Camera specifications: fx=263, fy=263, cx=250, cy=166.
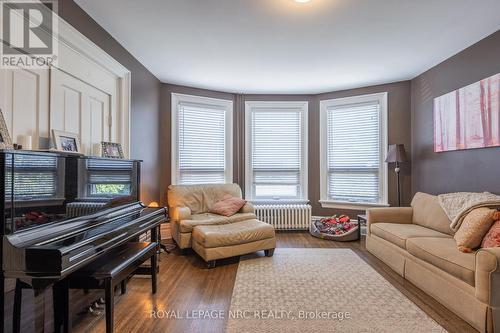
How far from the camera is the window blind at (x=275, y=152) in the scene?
493 centimetres

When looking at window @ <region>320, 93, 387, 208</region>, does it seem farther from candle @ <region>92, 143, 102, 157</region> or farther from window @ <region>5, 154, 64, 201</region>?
window @ <region>5, 154, 64, 201</region>

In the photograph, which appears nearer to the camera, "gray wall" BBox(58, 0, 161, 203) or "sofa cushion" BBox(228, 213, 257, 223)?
"gray wall" BBox(58, 0, 161, 203)

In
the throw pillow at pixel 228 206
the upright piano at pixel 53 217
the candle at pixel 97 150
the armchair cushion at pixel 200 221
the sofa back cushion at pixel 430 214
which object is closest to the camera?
the upright piano at pixel 53 217

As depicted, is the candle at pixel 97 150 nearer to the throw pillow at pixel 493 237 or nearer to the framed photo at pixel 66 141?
the framed photo at pixel 66 141

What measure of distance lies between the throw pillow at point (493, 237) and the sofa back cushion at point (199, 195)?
306 cm

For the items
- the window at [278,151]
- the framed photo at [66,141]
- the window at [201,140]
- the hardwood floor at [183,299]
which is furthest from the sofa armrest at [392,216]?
the framed photo at [66,141]

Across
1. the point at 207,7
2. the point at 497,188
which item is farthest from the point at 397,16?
the point at 497,188

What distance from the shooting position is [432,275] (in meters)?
2.38

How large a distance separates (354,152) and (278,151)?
4.40 ft

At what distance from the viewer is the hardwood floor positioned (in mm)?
1973

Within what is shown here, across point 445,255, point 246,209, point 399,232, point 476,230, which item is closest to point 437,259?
point 445,255

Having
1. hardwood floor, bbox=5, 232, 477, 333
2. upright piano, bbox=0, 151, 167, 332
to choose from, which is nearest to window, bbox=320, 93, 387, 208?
hardwood floor, bbox=5, 232, 477, 333

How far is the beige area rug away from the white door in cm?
211

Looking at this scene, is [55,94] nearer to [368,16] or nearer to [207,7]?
[207,7]
